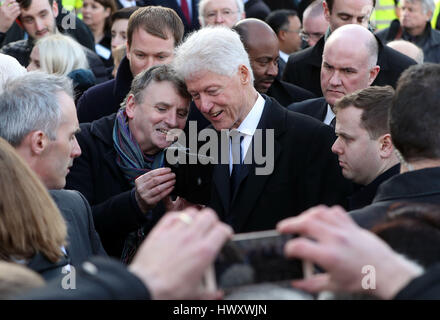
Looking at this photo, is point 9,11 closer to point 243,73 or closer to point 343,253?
point 243,73

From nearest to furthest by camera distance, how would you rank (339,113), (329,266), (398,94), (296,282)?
1. (329,266)
2. (296,282)
3. (398,94)
4. (339,113)

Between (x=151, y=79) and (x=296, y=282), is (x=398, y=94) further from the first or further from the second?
(x=151, y=79)

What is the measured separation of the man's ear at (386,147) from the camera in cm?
343

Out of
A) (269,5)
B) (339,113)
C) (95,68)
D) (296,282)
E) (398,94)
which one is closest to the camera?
(296,282)

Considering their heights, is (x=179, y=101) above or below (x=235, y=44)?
below

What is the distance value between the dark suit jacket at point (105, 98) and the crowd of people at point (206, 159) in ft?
0.03

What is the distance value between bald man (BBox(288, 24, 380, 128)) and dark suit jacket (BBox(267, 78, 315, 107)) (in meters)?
0.60

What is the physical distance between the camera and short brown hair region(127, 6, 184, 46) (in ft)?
15.5

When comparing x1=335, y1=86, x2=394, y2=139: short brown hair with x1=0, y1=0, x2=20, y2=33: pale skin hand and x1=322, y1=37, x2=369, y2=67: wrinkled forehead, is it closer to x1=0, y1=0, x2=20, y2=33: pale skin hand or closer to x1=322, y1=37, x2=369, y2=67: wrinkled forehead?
x1=322, y1=37, x2=369, y2=67: wrinkled forehead

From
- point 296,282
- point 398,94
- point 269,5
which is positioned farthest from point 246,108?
point 269,5

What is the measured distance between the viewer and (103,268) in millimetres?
1388

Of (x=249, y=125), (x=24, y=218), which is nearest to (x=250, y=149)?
(x=249, y=125)

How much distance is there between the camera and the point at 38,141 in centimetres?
301

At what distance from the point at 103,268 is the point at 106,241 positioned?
2536 millimetres
